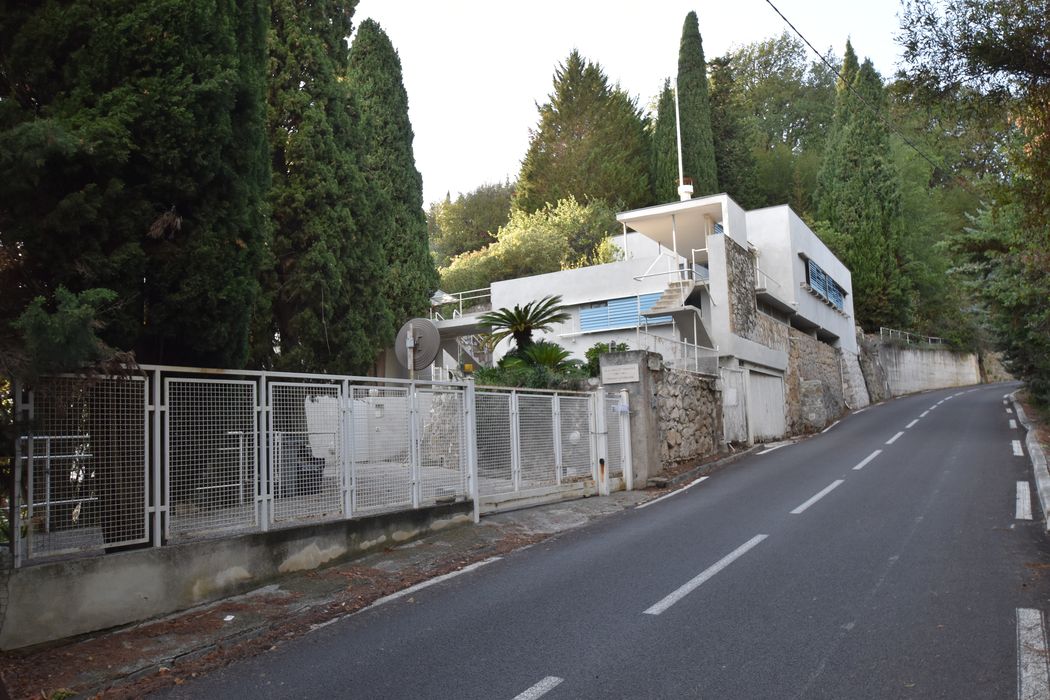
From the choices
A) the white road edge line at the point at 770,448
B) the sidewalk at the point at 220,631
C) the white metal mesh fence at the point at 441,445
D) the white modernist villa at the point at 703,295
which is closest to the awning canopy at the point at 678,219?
the white modernist villa at the point at 703,295

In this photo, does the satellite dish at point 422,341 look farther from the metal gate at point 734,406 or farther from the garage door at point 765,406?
the garage door at point 765,406

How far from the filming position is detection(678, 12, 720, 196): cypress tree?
146ft

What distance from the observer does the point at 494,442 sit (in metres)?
12.0

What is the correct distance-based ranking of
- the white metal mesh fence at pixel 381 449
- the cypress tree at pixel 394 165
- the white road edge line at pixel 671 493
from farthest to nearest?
the cypress tree at pixel 394 165, the white road edge line at pixel 671 493, the white metal mesh fence at pixel 381 449

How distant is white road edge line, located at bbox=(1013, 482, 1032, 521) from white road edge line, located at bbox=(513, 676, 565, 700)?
8264mm

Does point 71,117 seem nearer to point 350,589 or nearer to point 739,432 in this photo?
point 350,589

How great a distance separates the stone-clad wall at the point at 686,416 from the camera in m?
18.1

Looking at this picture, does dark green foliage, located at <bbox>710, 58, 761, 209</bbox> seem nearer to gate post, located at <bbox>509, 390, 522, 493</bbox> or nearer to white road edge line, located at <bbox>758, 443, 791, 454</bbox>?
white road edge line, located at <bbox>758, 443, 791, 454</bbox>

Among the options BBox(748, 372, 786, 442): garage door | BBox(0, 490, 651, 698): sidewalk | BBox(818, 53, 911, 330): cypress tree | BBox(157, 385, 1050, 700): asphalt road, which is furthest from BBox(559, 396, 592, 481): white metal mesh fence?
BBox(818, 53, 911, 330): cypress tree

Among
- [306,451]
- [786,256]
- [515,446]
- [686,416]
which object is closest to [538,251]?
[786,256]

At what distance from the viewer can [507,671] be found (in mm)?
5129

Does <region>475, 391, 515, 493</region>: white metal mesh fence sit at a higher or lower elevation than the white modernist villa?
lower

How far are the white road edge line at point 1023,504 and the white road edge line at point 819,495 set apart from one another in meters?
2.72

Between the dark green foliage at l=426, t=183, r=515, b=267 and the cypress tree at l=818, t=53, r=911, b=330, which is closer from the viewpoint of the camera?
the cypress tree at l=818, t=53, r=911, b=330
